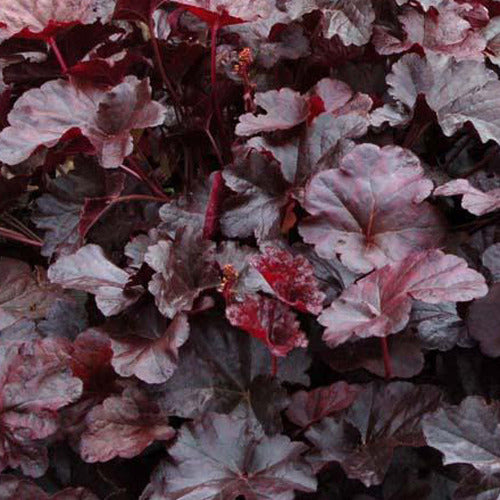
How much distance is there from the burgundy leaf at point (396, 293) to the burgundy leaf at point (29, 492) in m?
0.32

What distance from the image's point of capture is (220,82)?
4.40ft

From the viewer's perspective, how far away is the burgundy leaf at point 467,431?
905mm

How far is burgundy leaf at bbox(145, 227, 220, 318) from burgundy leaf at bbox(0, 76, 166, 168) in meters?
0.14

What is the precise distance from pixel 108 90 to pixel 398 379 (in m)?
0.56

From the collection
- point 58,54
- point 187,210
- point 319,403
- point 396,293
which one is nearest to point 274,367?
point 319,403

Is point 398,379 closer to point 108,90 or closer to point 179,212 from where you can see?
point 179,212

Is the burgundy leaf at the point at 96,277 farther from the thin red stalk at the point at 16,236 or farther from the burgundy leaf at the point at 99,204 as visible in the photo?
the thin red stalk at the point at 16,236

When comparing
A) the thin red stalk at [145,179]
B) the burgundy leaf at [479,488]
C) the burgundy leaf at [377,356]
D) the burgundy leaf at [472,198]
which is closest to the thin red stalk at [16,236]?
the thin red stalk at [145,179]

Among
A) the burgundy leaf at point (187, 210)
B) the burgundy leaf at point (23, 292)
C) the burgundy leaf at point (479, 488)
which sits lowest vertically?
the burgundy leaf at point (23, 292)

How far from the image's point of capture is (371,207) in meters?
1.07

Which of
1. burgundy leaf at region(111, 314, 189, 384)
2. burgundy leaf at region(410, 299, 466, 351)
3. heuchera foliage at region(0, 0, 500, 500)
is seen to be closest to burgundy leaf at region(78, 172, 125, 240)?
heuchera foliage at region(0, 0, 500, 500)

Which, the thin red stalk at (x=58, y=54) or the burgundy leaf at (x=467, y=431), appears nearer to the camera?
the burgundy leaf at (x=467, y=431)

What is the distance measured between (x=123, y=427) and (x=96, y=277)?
20 cm

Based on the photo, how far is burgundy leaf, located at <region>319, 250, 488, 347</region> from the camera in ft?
3.02
